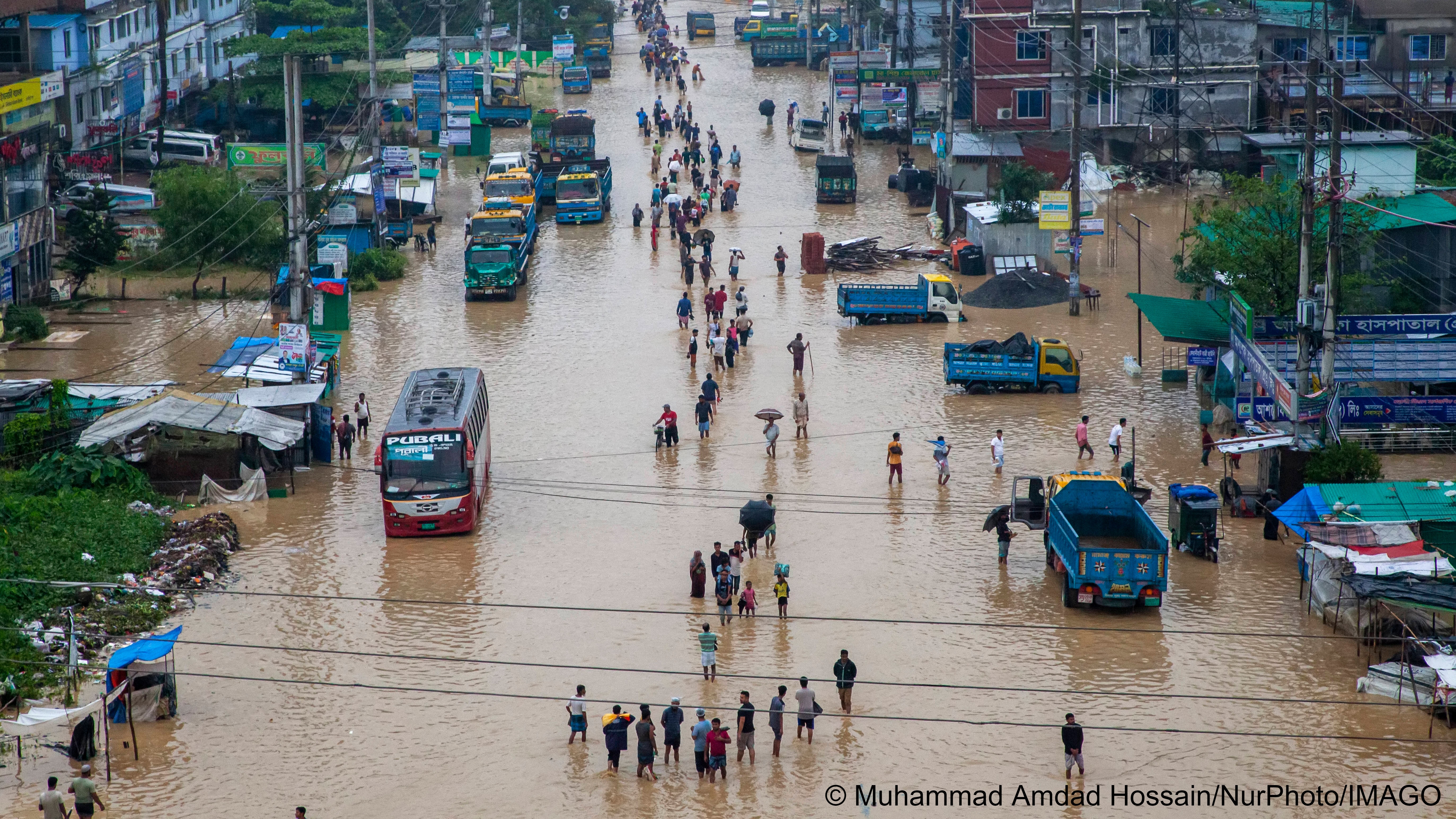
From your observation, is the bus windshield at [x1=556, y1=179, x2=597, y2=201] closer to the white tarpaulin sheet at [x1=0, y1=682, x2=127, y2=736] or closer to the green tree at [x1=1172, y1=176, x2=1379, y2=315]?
the green tree at [x1=1172, y1=176, x2=1379, y2=315]

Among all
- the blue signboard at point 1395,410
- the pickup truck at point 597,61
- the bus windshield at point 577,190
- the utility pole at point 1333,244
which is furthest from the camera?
the pickup truck at point 597,61

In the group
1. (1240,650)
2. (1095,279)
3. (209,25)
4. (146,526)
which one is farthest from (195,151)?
(1240,650)

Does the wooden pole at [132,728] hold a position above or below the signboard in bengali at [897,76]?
below

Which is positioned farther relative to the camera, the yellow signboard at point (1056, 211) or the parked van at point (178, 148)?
the parked van at point (178, 148)

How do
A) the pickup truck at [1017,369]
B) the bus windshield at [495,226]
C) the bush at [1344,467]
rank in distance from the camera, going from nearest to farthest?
the bush at [1344,467] → the pickup truck at [1017,369] → the bus windshield at [495,226]

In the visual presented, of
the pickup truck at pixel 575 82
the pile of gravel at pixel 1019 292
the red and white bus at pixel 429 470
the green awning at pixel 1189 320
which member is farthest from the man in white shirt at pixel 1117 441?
the pickup truck at pixel 575 82

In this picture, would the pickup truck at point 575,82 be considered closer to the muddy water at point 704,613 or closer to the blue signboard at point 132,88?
the blue signboard at point 132,88

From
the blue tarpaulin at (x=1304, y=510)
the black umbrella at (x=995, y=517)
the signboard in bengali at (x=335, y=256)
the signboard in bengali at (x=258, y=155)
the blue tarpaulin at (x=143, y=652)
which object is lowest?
the blue tarpaulin at (x=143, y=652)
